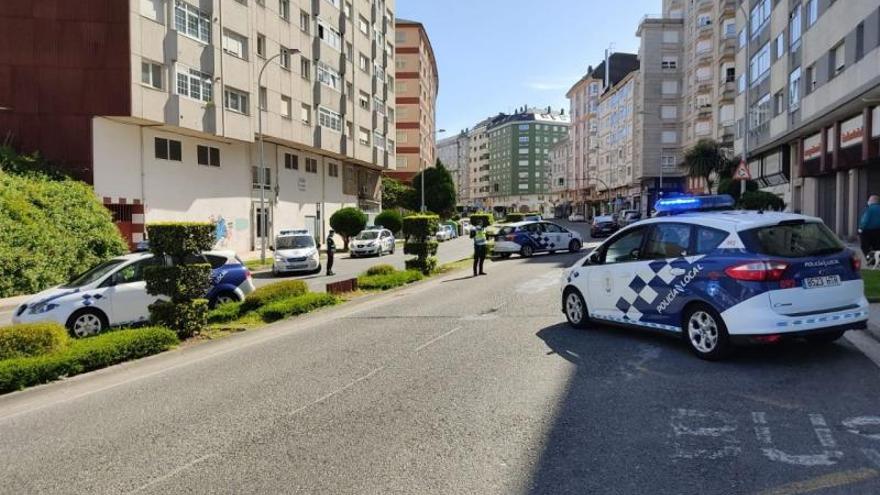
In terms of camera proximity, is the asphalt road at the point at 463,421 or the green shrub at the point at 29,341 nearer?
the asphalt road at the point at 463,421

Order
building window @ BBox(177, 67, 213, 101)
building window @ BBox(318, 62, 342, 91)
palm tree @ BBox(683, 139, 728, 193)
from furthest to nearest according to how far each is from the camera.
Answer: palm tree @ BBox(683, 139, 728, 193) < building window @ BBox(318, 62, 342, 91) < building window @ BBox(177, 67, 213, 101)

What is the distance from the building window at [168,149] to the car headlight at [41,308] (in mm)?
19238

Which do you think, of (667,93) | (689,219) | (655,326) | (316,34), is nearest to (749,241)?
(689,219)

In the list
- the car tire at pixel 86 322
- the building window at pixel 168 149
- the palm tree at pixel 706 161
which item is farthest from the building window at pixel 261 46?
the palm tree at pixel 706 161

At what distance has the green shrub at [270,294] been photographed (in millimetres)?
12633

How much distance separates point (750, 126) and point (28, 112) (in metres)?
37.5

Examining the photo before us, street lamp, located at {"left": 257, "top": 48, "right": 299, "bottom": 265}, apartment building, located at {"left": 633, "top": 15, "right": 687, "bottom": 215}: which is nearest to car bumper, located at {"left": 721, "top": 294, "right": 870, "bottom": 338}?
street lamp, located at {"left": 257, "top": 48, "right": 299, "bottom": 265}

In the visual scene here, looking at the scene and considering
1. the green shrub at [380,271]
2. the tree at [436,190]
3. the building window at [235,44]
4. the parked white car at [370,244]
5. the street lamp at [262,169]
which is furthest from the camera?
the tree at [436,190]

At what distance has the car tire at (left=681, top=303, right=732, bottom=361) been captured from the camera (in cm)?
680

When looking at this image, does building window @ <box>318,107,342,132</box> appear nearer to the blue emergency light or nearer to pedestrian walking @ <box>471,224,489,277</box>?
pedestrian walking @ <box>471,224,489,277</box>

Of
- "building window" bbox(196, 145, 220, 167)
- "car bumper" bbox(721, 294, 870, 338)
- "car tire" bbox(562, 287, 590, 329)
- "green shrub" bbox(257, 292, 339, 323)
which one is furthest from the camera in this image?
"building window" bbox(196, 145, 220, 167)

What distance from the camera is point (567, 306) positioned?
31.4 feet

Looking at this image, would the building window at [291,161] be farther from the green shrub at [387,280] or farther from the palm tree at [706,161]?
the palm tree at [706,161]

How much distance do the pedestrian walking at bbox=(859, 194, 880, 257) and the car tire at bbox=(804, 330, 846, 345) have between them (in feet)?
29.4
